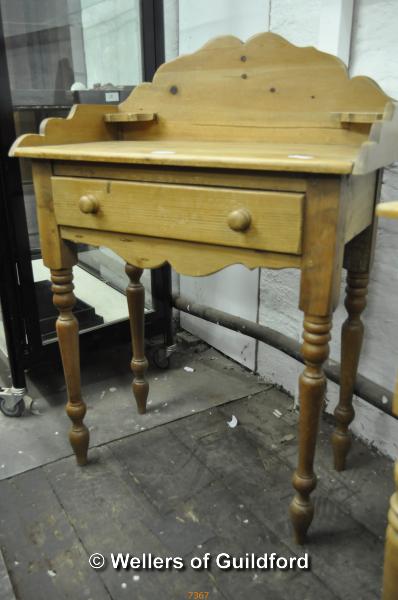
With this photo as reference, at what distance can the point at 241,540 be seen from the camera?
3.55 ft

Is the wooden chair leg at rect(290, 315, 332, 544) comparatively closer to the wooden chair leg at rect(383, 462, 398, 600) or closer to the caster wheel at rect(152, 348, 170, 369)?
the wooden chair leg at rect(383, 462, 398, 600)

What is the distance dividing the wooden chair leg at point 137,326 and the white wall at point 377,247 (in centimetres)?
41

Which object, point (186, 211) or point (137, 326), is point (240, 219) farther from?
point (137, 326)

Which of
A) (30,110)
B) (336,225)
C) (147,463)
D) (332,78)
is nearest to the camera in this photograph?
(336,225)

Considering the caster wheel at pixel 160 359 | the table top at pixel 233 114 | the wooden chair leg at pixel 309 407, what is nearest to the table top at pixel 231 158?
the table top at pixel 233 114

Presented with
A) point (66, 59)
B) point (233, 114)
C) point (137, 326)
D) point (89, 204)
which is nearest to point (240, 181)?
point (89, 204)

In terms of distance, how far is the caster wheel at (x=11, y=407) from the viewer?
1533 mm

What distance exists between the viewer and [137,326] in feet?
4.94

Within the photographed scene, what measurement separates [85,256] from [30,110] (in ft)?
1.76

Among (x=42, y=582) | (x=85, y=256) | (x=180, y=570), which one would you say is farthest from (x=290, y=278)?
(x=42, y=582)

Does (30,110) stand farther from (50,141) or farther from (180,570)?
(180,570)

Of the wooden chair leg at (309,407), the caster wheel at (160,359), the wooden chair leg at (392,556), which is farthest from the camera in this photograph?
the caster wheel at (160,359)

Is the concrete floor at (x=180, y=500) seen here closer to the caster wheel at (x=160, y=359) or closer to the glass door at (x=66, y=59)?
the caster wheel at (x=160, y=359)

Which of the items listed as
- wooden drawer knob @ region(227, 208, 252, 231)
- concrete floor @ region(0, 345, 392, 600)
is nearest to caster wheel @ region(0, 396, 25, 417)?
concrete floor @ region(0, 345, 392, 600)
